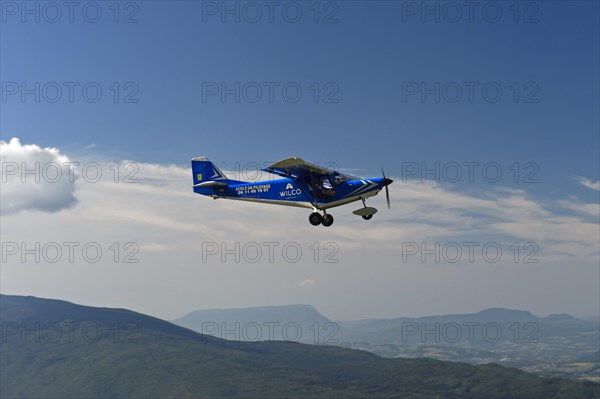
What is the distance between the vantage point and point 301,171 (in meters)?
52.7

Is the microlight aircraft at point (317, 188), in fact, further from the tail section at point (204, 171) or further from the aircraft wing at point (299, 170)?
the tail section at point (204, 171)

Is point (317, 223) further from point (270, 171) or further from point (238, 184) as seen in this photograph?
point (238, 184)

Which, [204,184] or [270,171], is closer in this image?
[270,171]

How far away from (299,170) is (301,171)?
218mm

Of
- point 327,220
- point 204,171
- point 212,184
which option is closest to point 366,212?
point 327,220

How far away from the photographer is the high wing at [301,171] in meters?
51.5

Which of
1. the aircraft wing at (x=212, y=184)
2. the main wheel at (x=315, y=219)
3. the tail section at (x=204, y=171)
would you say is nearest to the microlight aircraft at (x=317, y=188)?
the main wheel at (x=315, y=219)

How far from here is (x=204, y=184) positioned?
6012cm

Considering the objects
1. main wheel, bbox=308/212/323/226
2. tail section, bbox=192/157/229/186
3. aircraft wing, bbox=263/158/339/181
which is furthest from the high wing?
tail section, bbox=192/157/229/186

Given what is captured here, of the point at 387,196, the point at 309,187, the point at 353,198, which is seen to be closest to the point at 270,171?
the point at 309,187

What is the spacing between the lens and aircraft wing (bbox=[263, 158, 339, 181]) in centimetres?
5131

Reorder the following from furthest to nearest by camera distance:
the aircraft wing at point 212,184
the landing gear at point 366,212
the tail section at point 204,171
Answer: the tail section at point 204,171
the aircraft wing at point 212,184
the landing gear at point 366,212

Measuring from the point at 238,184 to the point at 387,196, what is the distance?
1516 cm

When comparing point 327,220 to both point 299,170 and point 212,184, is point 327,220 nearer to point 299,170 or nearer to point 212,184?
point 299,170
